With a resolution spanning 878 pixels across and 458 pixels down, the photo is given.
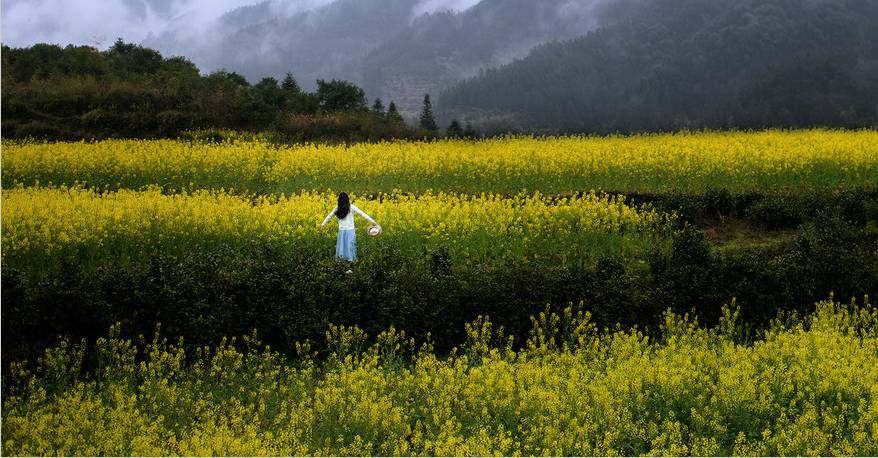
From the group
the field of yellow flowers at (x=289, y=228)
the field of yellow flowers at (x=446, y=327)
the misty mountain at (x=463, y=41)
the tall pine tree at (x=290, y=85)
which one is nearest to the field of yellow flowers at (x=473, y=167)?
the field of yellow flowers at (x=446, y=327)

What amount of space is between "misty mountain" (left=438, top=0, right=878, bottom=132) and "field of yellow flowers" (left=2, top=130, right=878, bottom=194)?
4461 centimetres

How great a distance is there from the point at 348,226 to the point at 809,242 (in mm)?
7960

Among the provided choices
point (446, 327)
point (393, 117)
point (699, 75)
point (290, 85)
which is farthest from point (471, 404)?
point (699, 75)

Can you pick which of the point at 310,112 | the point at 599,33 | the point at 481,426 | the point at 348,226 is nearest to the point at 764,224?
the point at 348,226

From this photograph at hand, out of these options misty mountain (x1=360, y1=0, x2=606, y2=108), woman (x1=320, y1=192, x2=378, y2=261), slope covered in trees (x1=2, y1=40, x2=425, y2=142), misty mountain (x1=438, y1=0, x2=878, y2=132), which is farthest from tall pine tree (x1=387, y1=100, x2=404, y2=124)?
misty mountain (x1=360, y1=0, x2=606, y2=108)

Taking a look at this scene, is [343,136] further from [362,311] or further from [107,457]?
[107,457]

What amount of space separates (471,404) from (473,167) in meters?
13.7

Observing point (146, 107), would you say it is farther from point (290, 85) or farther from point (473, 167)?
point (473, 167)

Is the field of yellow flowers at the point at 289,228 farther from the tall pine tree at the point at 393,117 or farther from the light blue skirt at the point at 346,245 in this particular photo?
the tall pine tree at the point at 393,117

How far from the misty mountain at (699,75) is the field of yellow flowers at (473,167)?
44.6 meters

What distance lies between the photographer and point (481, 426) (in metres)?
8.22

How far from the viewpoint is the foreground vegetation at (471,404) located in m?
7.81

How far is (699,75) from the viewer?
85250mm

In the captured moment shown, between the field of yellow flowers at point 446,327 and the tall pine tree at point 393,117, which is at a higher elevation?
the tall pine tree at point 393,117
